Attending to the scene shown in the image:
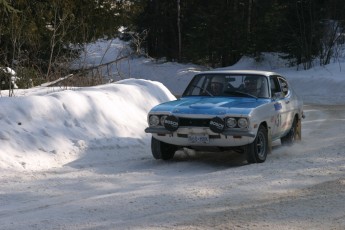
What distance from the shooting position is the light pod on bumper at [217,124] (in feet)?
27.9

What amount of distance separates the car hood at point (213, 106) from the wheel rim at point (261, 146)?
0.51 m

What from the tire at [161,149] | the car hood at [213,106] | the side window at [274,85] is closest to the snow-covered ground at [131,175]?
the tire at [161,149]

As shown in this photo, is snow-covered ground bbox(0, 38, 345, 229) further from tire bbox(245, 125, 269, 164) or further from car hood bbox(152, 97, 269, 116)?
car hood bbox(152, 97, 269, 116)

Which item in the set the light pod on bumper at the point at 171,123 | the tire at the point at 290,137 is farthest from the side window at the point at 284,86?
the light pod on bumper at the point at 171,123

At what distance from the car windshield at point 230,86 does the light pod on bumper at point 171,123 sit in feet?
4.42

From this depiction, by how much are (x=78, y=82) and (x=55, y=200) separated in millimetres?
9453

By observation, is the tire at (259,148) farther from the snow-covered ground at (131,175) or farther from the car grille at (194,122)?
the car grille at (194,122)

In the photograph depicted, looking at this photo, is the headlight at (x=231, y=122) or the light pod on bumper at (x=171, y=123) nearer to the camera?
the headlight at (x=231, y=122)

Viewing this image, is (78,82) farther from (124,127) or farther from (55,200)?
(55,200)

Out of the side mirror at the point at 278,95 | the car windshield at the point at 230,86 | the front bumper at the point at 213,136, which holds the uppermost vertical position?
the car windshield at the point at 230,86

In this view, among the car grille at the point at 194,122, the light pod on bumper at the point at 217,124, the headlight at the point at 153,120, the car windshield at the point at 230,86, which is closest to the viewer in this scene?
the light pod on bumper at the point at 217,124

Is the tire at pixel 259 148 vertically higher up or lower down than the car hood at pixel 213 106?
lower down

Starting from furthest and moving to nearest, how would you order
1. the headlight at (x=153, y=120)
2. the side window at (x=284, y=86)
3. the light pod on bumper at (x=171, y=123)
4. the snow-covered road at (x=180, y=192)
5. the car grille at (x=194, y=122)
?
the side window at (x=284, y=86)
the headlight at (x=153, y=120)
the light pod on bumper at (x=171, y=123)
the car grille at (x=194, y=122)
the snow-covered road at (x=180, y=192)

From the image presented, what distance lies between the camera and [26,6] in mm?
18000
